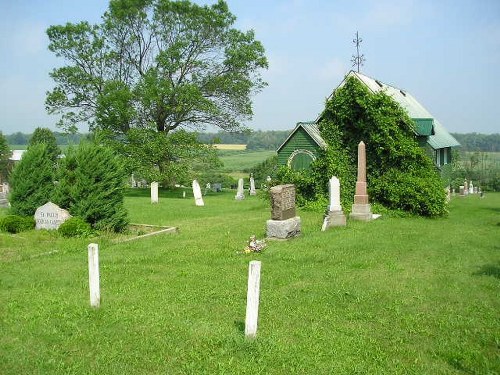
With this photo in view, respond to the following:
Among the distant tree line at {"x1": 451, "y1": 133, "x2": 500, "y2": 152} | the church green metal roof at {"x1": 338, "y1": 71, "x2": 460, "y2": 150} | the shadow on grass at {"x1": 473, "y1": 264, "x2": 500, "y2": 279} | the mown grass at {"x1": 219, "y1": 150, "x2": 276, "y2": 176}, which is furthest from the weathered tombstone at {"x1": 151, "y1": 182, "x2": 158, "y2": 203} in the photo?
the distant tree line at {"x1": 451, "y1": 133, "x2": 500, "y2": 152}

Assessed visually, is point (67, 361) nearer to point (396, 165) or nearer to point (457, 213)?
point (396, 165)

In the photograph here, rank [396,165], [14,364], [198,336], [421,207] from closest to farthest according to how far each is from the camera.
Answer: [14,364], [198,336], [421,207], [396,165]

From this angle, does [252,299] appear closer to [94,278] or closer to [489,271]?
[94,278]

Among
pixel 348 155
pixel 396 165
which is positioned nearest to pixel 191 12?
pixel 348 155

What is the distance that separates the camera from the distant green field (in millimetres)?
94081

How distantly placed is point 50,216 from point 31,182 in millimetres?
2150

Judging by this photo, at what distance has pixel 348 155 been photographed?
23.5m

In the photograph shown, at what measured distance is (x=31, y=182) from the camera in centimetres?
1627

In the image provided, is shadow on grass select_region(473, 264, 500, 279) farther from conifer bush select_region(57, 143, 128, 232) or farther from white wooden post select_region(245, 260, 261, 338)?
conifer bush select_region(57, 143, 128, 232)

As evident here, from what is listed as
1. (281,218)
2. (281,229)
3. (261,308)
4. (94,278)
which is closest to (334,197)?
(281,218)

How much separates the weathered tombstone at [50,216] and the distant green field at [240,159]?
6475 centimetres

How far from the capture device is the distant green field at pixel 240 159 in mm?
94081

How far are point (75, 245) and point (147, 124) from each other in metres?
23.4

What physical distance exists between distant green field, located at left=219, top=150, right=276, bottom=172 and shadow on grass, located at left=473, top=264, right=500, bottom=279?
231ft
